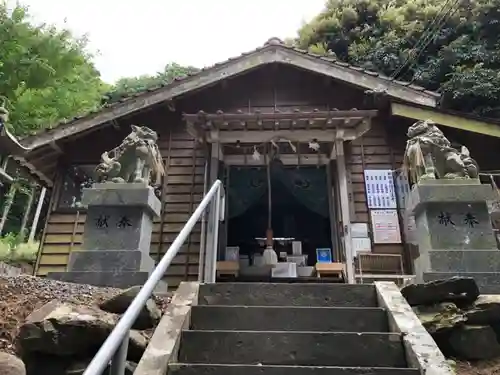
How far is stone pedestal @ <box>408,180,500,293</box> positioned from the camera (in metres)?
4.73

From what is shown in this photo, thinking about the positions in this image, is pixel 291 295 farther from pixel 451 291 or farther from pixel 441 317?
pixel 451 291

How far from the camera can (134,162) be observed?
5.90 meters

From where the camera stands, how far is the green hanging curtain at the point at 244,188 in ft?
31.5

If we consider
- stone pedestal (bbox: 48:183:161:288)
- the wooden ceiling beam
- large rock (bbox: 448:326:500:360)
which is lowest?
large rock (bbox: 448:326:500:360)

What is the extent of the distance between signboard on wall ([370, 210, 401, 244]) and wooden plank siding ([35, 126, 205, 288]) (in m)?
3.52

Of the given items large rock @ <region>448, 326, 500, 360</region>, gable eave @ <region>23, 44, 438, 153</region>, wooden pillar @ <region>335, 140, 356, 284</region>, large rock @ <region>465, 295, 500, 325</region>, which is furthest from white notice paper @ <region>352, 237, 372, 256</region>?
large rock @ <region>448, 326, 500, 360</region>

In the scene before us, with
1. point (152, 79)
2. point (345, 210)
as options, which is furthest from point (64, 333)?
point (152, 79)

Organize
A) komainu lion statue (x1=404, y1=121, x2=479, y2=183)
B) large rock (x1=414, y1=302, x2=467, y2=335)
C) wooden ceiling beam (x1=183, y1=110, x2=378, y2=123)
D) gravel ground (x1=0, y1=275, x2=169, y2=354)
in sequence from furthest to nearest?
wooden ceiling beam (x1=183, y1=110, x2=378, y2=123)
komainu lion statue (x1=404, y1=121, x2=479, y2=183)
large rock (x1=414, y1=302, x2=467, y2=335)
gravel ground (x1=0, y1=275, x2=169, y2=354)

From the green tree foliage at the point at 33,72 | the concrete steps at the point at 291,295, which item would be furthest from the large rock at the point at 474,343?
the green tree foliage at the point at 33,72

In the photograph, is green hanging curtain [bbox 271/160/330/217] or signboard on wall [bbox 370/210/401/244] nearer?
signboard on wall [bbox 370/210/401/244]

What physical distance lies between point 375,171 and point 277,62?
3237 millimetres

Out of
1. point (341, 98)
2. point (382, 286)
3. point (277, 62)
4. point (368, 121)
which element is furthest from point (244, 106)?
point (382, 286)

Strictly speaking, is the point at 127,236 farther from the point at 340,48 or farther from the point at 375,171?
the point at 340,48

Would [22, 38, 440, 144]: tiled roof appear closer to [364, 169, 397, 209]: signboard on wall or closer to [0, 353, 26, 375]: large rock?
[364, 169, 397, 209]: signboard on wall
